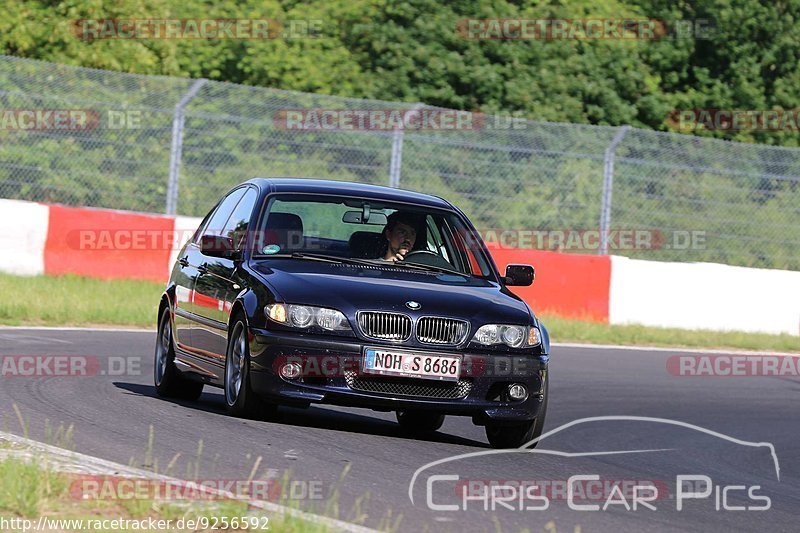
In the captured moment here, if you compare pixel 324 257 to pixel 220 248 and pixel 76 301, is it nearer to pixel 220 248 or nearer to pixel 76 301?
pixel 220 248

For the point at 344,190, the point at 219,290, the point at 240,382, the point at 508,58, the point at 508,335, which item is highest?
the point at 508,58

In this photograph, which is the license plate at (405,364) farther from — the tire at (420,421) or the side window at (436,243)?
the side window at (436,243)

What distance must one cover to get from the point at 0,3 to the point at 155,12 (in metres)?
2.78

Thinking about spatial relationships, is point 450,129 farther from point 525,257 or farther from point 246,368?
point 246,368

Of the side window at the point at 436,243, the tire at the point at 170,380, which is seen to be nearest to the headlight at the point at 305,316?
the side window at the point at 436,243

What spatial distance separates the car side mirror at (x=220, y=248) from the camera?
33.2 ft

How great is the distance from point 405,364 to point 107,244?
11.6 meters

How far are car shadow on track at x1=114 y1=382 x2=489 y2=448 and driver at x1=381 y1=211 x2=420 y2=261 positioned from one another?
3.53ft

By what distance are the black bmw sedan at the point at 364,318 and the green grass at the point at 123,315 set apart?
20.7 ft

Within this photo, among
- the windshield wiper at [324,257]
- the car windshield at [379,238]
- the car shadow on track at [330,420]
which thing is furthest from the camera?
the car windshield at [379,238]

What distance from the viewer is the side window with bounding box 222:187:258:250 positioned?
1040cm

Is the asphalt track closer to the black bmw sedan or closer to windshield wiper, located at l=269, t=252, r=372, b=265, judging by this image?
the black bmw sedan

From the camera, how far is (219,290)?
10203 millimetres

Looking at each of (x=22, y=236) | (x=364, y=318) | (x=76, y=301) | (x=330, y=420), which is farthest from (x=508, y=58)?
(x=364, y=318)
